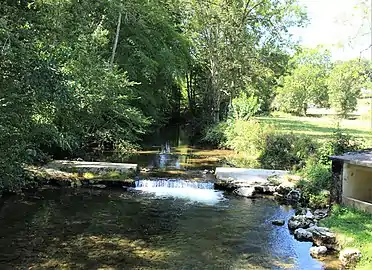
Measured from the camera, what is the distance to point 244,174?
635 inches

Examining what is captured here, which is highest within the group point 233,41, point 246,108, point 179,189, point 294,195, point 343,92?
point 233,41

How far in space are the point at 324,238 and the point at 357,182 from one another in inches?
118

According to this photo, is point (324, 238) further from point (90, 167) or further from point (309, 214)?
point (90, 167)

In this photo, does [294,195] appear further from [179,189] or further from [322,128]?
[322,128]

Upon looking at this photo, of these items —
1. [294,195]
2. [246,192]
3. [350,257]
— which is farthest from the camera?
[246,192]

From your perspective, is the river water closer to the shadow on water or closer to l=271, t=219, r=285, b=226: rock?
l=271, t=219, r=285, b=226: rock

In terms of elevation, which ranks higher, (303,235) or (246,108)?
(246,108)

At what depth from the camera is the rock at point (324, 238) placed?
9.33 m

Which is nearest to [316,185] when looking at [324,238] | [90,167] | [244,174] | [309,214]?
[309,214]

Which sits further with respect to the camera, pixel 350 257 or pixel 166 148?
pixel 166 148

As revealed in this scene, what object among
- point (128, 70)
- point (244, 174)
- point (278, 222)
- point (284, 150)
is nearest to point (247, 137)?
point (284, 150)

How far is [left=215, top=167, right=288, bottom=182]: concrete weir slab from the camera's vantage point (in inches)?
611

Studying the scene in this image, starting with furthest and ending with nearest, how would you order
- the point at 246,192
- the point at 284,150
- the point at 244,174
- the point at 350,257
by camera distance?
the point at 284,150, the point at 244,174, the point at 246,192, the point at 350,257

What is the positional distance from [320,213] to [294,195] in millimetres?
2148
